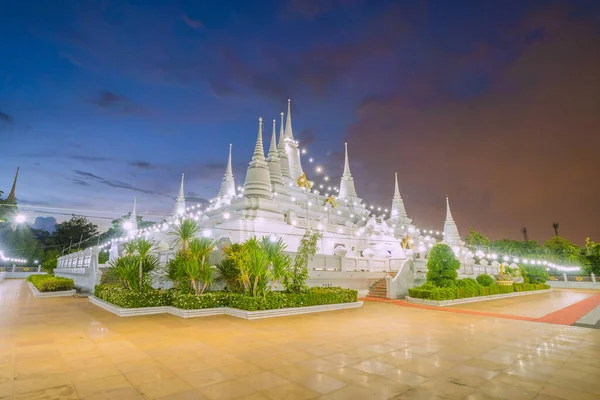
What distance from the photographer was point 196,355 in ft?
22.5

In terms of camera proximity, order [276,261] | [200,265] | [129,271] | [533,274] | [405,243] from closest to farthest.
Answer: [276,261] → [200,265] → [129,271] → [533,274] → [405,243]

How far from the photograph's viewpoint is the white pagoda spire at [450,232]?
44875 millimetres

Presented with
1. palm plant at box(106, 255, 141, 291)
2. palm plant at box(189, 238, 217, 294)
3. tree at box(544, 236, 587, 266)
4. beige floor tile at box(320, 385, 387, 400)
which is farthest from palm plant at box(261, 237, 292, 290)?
tree at box(544, 236, 587, 266)

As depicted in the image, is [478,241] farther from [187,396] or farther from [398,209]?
[187,396]

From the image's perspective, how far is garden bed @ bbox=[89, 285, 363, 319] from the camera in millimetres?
12359

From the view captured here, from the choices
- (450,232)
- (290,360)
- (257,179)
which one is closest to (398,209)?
(450,232)

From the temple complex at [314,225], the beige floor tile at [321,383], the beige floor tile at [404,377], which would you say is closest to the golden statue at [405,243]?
the temple complex at [314,225]

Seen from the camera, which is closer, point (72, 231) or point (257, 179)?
point (257, 179)

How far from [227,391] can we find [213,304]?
27.6 feet

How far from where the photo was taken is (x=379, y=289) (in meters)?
21.6

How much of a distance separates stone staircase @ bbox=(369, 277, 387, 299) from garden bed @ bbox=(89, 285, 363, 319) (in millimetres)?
7269

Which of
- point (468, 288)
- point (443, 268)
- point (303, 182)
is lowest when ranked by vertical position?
point (468, 288)

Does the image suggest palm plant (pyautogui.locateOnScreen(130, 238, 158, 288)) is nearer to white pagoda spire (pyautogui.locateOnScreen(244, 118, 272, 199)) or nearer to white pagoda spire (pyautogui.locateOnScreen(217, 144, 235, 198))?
white pagoda spire (pyautogui.locateOnScreen(244, 118, 272, 199))

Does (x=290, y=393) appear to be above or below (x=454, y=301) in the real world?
above
